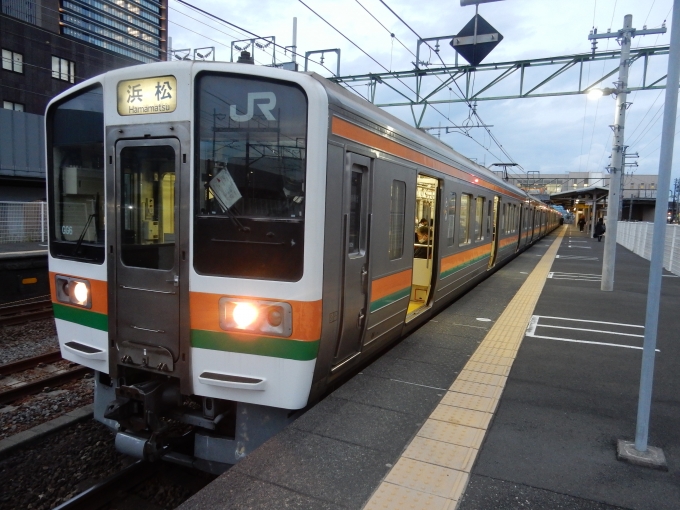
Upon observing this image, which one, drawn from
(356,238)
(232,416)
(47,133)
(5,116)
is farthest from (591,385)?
(5,116)

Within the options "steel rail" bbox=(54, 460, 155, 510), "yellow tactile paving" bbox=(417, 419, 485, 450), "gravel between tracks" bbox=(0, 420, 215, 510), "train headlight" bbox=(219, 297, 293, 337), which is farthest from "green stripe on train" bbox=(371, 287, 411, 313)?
"steel rail" bbox=(54, 460, 155, 510)

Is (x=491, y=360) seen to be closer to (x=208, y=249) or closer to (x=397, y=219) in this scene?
(x=397, y=219)

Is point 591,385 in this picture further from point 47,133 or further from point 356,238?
point 47,133

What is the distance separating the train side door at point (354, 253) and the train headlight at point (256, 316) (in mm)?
668

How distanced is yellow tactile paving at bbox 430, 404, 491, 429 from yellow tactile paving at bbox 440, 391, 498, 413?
0.07 m

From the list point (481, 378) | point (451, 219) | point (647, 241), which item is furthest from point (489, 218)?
point (647, 241)

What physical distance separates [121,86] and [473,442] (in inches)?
137

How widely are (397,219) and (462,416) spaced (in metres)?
1.99

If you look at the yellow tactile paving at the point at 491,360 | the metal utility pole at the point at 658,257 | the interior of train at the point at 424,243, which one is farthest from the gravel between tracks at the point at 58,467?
the interior of train at the point at 424,243

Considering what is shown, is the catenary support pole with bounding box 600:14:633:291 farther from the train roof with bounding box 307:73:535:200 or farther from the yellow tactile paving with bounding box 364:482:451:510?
the yellow tactile paving with bounding box 364:482:451:510

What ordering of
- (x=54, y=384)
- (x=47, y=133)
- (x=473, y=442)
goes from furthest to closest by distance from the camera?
1. (x=54, y=384)
2. (x=47, y=133)
3. (x=473, y=442)

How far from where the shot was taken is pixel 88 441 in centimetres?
438

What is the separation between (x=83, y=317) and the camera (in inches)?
153

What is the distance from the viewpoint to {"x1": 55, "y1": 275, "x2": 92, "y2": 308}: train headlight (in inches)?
151
